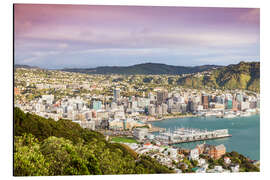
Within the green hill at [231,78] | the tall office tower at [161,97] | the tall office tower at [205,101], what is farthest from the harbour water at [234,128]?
the green hill at [231,78]

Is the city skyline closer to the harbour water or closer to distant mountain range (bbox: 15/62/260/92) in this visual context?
distant mountain range (bbox: 15/62/260/92)

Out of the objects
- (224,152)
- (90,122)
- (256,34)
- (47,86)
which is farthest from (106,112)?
(256,34)

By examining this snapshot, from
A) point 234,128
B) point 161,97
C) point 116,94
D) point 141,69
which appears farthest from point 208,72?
point 116,94

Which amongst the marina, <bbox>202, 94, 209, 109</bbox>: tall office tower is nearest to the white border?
the marina

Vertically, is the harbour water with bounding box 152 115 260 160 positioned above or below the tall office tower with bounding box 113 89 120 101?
below

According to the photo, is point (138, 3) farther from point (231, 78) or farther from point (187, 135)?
point (187, 135)

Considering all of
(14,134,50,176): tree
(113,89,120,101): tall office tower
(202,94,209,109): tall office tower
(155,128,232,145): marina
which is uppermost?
(113,89,120,101): tall office tower
